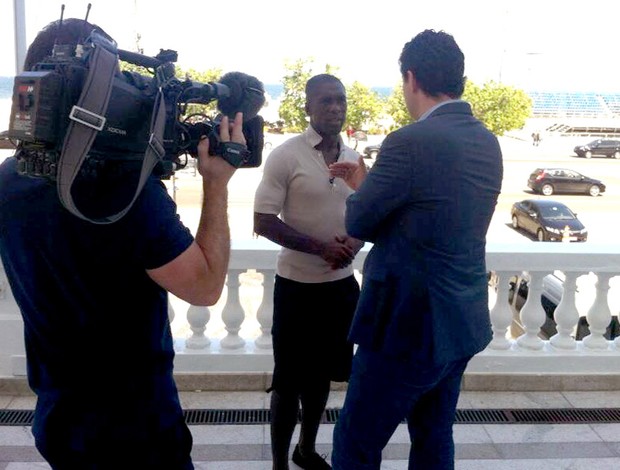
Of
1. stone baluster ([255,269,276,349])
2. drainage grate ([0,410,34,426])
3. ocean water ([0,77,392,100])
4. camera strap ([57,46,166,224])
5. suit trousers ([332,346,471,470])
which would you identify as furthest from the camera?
stone baluster ([255,269,276,349])

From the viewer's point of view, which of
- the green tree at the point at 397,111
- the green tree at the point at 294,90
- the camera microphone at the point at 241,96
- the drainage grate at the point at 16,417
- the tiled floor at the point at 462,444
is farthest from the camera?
the green tree at the point at 397,111

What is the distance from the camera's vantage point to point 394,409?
86.1 inches

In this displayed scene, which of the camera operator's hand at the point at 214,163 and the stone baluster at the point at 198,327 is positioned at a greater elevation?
the camera operator's hand at the point at 214,163

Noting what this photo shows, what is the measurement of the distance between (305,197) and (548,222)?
20.7 m

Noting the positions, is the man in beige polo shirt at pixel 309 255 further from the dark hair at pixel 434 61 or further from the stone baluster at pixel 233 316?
the stone baluster at pixel 233 316

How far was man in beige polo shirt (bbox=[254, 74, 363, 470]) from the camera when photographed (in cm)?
283

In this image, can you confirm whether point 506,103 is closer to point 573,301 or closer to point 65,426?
point 573,301

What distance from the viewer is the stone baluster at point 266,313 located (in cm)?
381

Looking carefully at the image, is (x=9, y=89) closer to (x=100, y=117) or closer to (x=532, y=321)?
(x=100, y=117)

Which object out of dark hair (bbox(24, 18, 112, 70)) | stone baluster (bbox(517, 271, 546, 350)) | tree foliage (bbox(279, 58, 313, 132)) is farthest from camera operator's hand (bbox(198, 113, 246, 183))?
tree foliage (bbox(279, 58, 313, 132))

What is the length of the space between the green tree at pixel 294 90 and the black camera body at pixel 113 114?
35.5 metres

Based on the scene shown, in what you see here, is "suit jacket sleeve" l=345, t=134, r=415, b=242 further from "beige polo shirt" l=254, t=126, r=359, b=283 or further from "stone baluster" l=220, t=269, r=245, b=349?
"stone baluster" l=220, t=269, r=245, b=349

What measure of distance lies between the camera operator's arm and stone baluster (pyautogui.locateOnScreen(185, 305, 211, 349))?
223 cm

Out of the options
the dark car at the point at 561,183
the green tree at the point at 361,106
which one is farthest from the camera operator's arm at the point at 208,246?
the green tree at the point at 361,106
